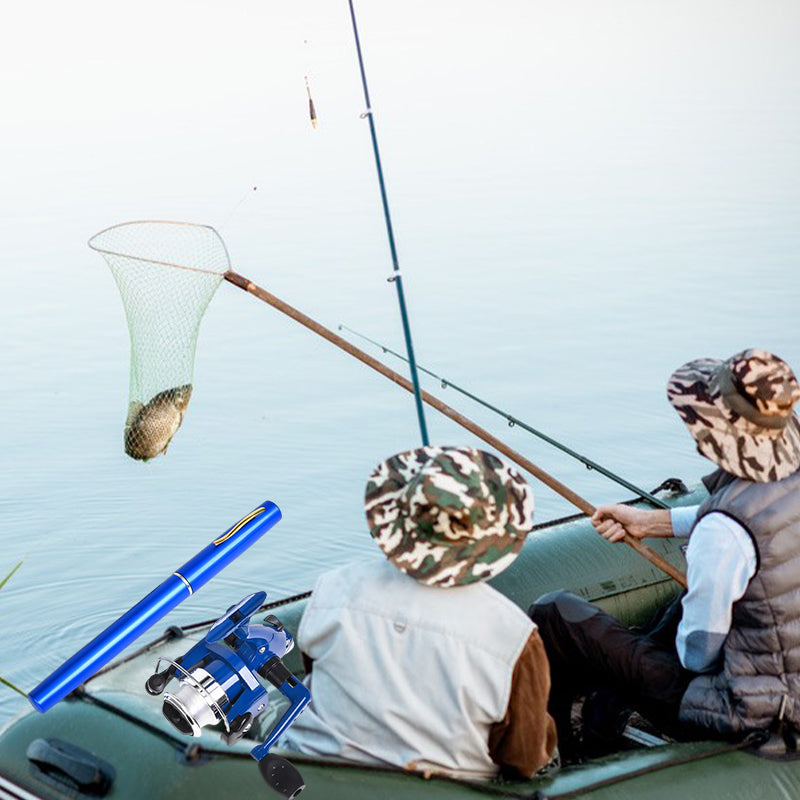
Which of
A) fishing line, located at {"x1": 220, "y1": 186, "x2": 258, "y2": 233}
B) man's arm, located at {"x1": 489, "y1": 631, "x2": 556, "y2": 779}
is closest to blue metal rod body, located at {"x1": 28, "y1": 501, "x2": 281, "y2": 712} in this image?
man's arm, located at {"x1": 489, "y1": 631, "x2": 556, "y2": 779}

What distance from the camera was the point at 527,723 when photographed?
83.9 inches

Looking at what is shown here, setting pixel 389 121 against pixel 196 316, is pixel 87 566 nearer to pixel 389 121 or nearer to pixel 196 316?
pixel 196 316

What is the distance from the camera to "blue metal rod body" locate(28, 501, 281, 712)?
2.16 meters

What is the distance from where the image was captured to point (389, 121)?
39.2ft

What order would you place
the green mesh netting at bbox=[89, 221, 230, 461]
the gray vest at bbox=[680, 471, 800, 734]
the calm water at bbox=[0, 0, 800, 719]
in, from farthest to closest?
the calm water at bbox=[0, 0, 800, 719] → the green mesh netting at bbox=[89, 221, 230, 461] → the gray vest at bbox=[680, 471, 800, 734]

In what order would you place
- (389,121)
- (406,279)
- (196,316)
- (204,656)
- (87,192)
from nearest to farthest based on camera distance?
(204,656) < (196,316) < (406,279) < (87,192) < (389,121)

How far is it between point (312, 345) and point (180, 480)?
5.18 feet

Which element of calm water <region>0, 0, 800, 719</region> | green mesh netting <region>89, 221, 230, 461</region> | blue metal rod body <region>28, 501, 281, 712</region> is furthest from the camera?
calm water <region>0, 0, 800, 719</region>

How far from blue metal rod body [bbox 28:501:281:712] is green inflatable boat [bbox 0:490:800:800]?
0.15 metres

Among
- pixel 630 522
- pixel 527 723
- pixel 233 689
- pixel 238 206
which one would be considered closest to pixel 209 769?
pixel 233 689

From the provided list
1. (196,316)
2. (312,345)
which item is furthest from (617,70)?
(196,316)

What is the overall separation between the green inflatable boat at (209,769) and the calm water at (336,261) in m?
1.48

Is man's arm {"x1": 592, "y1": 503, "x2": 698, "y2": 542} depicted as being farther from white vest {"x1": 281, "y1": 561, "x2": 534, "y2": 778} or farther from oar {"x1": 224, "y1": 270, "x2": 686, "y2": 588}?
white vest {"x1": 281, "y1": 561, "x2": 534, "y2": 778}

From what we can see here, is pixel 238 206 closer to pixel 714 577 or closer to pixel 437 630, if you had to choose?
pixel 714 577
